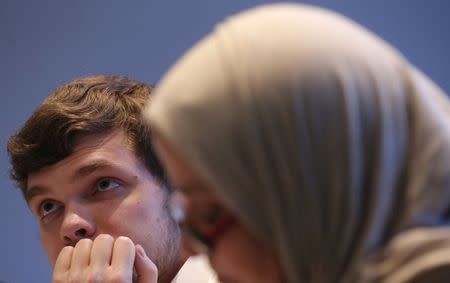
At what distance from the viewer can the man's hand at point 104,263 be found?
2.94ft

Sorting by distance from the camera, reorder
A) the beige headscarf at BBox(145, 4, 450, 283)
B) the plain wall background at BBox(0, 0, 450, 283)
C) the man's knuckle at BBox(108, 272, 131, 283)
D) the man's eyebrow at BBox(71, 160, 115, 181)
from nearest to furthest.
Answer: the beige headscarf at BBox(145, 4, 450, 283) < the man's knuckle at BBox(108, 272, 131, 283) < the man's eyebrow at BBox(71, 160, 115, 181) < the plain wall background at BBox(0, 0, 450, 283)

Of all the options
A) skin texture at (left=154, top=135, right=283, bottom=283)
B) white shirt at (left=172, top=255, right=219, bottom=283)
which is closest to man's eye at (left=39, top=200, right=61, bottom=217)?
white shirt at (left=172, top=255, right=219, bottom=283)

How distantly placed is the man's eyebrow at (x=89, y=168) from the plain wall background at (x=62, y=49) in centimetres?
62

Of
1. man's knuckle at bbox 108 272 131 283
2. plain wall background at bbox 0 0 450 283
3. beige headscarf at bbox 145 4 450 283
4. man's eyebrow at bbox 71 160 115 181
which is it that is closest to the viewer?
beige headscarf at bbox 145 4 450 283

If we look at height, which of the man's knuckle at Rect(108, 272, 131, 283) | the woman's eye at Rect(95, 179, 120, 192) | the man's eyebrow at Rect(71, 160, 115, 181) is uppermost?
the man's eyebrow at Rect(71, 160, 115, 181)

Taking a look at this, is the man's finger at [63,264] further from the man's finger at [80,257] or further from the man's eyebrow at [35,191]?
the man's eyebrow at [35,191]

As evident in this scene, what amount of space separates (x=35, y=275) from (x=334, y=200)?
1.27m

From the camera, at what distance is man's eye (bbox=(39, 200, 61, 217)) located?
3.36 feet

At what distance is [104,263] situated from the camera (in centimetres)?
91

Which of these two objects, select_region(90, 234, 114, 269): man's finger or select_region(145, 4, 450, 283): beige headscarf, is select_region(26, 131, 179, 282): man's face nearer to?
select_region(90, 234, 114, 269): man's finger

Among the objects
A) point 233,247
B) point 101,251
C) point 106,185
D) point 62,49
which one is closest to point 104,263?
point 101,251

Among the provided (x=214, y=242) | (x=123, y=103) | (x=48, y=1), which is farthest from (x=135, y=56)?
(x=214, y=242)

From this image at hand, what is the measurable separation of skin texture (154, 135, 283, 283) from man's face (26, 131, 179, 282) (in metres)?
0.49

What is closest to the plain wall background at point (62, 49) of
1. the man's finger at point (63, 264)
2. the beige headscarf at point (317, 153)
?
the man's finger at point (63, 264)
